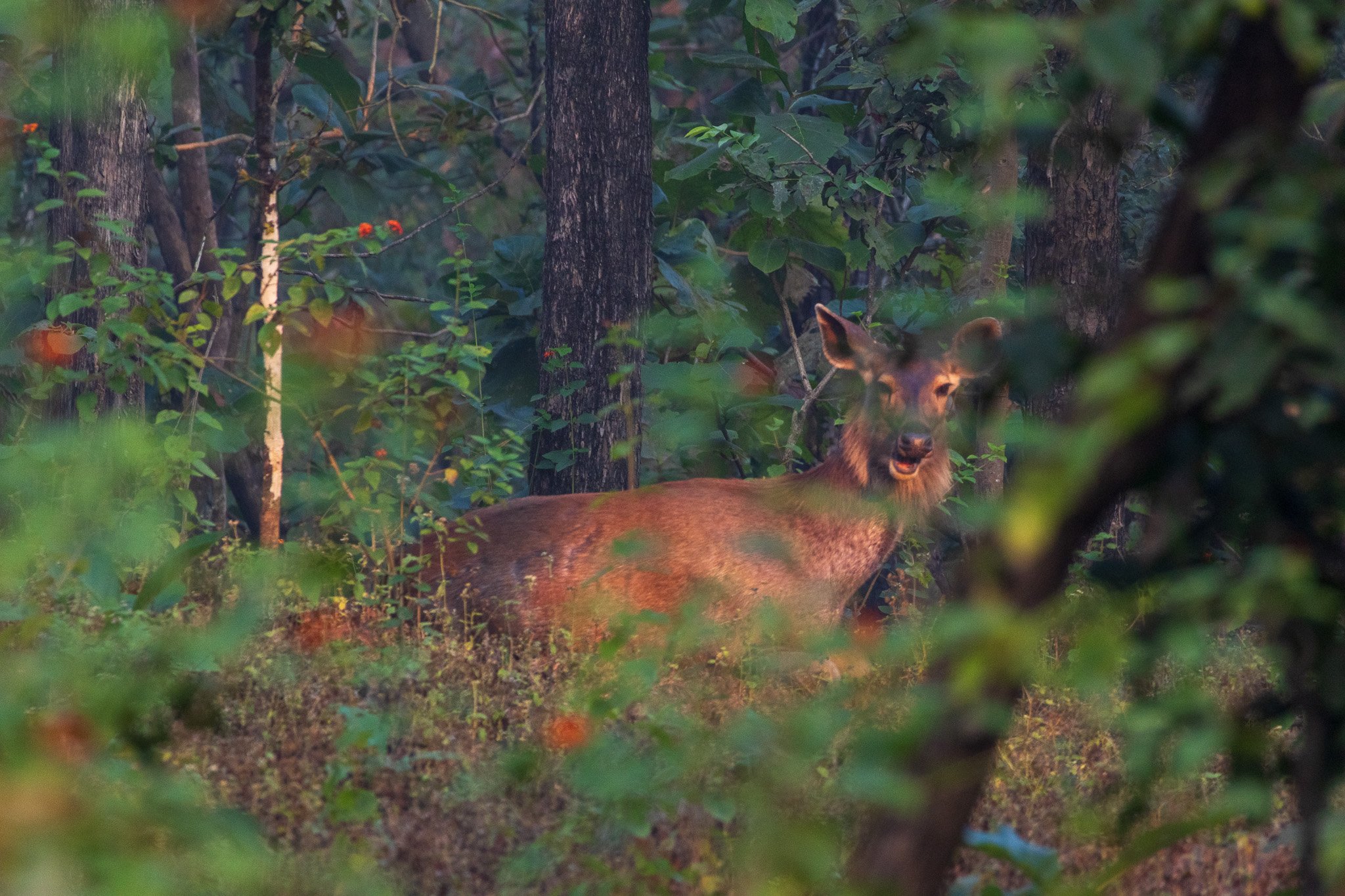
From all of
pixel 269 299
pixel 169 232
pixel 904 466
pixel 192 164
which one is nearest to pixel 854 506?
pixel 904 466

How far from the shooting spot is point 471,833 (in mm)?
4652

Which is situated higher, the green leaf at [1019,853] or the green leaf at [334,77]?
the green leaf at [334,77]

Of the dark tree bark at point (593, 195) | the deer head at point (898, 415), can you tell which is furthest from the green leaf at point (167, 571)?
the dark tree bark at point (593, 195)

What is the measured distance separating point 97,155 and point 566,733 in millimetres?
5696

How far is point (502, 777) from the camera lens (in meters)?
Result: 5.08

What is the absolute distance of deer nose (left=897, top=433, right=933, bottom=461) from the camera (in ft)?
27.8

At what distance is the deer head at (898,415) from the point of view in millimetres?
8570

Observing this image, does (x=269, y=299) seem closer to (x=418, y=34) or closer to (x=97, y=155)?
(x=97, y=155)

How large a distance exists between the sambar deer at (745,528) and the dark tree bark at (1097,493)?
4699mm

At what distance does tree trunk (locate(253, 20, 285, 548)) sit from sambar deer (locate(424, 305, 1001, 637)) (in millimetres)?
1375

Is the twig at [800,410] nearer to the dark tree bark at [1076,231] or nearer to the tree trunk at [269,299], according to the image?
the dark tree bark at [1076,231]

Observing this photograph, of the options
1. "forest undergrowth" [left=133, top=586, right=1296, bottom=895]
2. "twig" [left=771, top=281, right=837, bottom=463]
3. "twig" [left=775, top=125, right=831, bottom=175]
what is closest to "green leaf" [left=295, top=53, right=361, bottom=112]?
"twig" [left=775, top=125, right=831, bottom=175]

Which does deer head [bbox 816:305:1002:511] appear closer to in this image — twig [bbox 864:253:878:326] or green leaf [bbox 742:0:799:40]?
twig [bbox 864:253:878:326]

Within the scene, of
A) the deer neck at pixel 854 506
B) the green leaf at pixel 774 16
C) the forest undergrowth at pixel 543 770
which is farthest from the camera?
the green leaf at pixel 774 16
